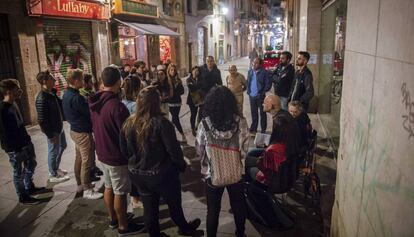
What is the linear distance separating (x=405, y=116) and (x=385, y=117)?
318 millimetres

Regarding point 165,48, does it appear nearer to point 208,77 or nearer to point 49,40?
point 49,40

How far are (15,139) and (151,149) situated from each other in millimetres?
2410

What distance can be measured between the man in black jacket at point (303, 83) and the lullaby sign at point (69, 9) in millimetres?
7690

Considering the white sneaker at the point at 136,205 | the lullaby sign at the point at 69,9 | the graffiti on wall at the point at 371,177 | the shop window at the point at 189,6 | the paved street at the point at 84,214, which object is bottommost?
the paved street at the point at 84,214

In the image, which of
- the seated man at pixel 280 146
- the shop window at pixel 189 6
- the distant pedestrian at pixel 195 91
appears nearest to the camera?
the seated man at pixel 280 146

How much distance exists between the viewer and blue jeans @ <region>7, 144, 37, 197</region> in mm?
4695

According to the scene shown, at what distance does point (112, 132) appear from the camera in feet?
12.5

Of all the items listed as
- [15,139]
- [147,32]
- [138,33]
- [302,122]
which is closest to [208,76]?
[302,122]

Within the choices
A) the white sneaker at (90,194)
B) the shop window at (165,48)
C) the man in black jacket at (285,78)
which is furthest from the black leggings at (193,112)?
the shop window at (165,48)

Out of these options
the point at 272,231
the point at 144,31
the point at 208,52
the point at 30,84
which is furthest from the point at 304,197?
the point at 208,52

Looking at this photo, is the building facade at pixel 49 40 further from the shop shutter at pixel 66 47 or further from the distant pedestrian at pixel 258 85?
the distant pedestrian at pixel 258 85

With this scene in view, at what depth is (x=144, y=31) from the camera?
593 inches

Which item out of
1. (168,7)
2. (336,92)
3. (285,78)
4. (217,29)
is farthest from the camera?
(217,29)

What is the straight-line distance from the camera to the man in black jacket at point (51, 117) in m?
5.04
